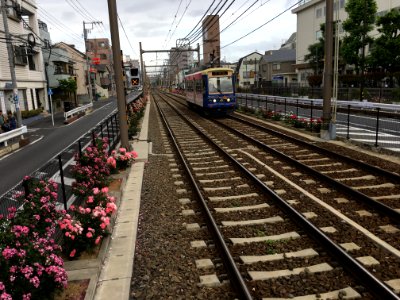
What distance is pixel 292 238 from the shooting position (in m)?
6.11

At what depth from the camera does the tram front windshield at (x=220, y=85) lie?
81.7 ft

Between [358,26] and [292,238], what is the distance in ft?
109

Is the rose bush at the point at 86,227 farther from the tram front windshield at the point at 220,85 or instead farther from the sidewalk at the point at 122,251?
the tram front windshield at the point at 220,85

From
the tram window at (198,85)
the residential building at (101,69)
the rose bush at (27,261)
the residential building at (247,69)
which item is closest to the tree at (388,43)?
the tram window at (198,85)

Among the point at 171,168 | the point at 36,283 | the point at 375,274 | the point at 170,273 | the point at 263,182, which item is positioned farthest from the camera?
the point at 171,168

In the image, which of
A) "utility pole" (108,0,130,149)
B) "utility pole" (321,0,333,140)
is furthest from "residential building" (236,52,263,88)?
"utility pole" (108,0,130,149)

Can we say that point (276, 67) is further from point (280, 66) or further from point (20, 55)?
point (20, 55)

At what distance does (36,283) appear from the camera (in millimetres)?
3779

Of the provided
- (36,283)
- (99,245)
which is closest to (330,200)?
(99,245)

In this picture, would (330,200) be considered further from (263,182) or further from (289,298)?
(289,298)

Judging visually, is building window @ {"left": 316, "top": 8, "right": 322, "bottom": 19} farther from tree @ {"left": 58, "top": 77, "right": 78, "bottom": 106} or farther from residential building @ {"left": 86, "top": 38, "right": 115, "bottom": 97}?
tree @ {"left": 58, "top": 77, "right": 78, "bottom": 106}

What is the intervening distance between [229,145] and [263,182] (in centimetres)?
598

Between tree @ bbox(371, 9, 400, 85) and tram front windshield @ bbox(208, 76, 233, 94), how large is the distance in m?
17.1

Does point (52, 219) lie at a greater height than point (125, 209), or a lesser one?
greater
